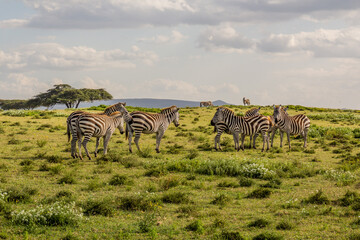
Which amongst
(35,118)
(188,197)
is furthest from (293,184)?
(35,118)

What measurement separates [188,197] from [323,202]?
416 centimetres

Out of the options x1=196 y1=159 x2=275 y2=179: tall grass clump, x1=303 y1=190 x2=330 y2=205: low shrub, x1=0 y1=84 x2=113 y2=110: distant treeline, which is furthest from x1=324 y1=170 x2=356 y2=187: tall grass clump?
x1=0 y1=84 x2=113 y2=110: distant treeline

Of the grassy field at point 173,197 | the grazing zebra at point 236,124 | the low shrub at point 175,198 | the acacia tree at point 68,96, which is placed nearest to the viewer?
the grassy field at point 173,197

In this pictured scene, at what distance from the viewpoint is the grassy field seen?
9289mm

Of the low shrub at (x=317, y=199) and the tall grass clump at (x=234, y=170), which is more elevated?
the tall grass clump at (x=234, y=170)

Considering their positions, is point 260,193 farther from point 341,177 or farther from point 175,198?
point 341,177

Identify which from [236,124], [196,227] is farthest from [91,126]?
[196,227]

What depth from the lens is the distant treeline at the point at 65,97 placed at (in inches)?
3113

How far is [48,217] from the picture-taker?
9578mm

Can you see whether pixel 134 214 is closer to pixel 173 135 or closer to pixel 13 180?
pixel 13 180

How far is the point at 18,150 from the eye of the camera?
20891mm

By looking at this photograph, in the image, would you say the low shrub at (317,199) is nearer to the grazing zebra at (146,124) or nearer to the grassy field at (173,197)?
the grassy field at (173,197)

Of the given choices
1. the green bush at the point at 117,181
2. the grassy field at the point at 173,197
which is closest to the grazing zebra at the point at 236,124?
the grassy field at the point at 173,197

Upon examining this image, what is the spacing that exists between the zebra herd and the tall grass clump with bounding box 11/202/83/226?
902 centimetres
